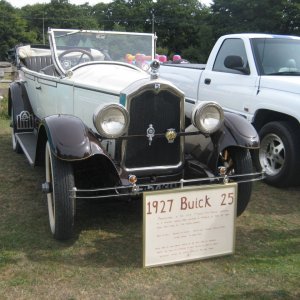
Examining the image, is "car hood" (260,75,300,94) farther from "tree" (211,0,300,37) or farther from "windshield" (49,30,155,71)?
"tree" (211,0,300,37)

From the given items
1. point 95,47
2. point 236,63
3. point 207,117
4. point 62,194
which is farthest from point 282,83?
point 62,194

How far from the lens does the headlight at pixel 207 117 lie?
3.88 m

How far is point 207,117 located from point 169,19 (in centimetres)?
7047

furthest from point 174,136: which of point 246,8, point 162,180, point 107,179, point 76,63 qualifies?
point 246,8

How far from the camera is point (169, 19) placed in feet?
233

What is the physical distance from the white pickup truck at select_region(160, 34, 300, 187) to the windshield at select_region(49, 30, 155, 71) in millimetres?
995

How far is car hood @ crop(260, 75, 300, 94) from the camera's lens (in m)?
5.34

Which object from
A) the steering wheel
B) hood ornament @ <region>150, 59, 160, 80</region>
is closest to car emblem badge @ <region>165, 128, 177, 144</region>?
hood ornament @ <region>150, 59, 160, 80</region>

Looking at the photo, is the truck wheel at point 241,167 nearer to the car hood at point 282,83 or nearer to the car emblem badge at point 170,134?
the car emblem badge at point 170,134

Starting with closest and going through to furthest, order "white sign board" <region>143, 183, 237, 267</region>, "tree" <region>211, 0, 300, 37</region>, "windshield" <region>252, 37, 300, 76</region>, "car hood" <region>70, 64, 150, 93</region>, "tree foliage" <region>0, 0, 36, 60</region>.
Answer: "white sign board" <region>143, 183, 237, 267</region> → "car hood" <region>70, 64, 150, 93</region> → "windshield" <region>252, 37, 300, 76</region> → "tree" <region>211, 0, 300, 37</region> → "tree foliage" <region>0, 0, 36, 60</region>

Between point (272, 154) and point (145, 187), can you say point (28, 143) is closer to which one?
point (145, 187)

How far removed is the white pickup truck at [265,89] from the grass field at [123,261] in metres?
0.84

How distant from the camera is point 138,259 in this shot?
353cm

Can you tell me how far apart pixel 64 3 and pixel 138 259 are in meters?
80.5
